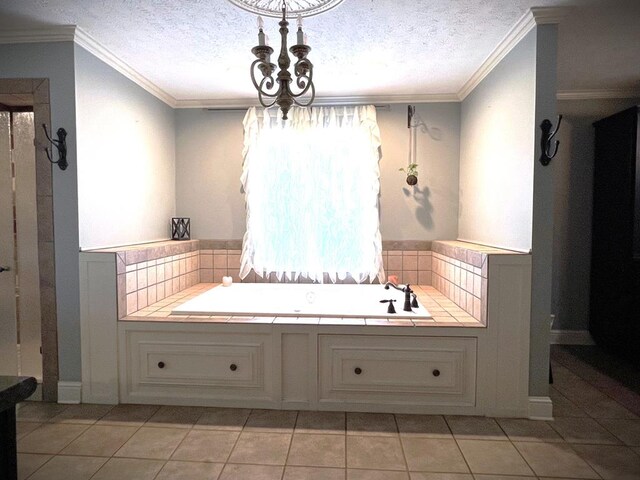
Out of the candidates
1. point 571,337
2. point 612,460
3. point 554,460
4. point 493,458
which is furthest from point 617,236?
point 493,458

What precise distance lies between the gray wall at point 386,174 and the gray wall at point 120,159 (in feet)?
0.57

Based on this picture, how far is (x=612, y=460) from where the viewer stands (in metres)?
1.66

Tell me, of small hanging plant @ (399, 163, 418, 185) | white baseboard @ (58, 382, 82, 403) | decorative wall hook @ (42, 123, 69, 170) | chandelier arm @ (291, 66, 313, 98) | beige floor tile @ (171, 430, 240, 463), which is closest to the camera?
chandelier arm @ (291, 66, 313, 98)

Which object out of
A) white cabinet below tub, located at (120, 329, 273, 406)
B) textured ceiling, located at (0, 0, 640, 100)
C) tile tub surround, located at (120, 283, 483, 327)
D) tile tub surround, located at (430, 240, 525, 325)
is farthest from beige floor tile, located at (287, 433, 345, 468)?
textured ceiling, located at (0, 0, 640, 100)

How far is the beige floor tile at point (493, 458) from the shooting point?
1.58 meters

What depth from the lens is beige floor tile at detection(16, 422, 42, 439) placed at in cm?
184

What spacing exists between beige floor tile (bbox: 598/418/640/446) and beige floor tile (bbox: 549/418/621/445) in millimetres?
41

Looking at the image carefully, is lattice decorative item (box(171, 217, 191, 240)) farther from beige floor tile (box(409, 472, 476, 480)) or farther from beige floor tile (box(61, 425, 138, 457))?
beige floor tile (box(409, 472, 476, 480))

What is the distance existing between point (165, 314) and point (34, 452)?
0.86 metres

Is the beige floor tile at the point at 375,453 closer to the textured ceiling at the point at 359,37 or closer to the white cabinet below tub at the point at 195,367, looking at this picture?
the white cabinet below tub at the point at 195,367

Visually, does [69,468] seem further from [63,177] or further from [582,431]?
[582,431]

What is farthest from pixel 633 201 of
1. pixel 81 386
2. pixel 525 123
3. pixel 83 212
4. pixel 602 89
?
pixel 81 386

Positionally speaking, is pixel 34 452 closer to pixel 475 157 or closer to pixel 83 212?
pixel 83 212

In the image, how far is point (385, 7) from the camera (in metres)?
1.79
